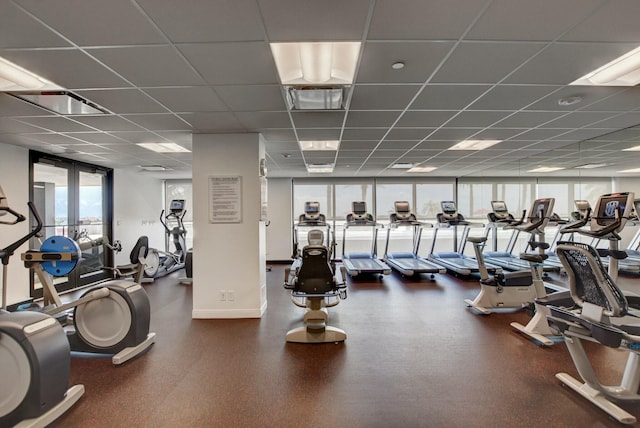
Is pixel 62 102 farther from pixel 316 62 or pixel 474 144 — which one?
pixel 474 144

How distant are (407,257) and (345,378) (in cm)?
585

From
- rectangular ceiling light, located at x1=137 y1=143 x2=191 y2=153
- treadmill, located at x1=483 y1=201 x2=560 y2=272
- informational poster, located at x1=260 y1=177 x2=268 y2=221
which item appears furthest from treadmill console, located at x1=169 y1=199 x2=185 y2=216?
treadmill, located at x1=483 y1=201 x2=560 y2=272

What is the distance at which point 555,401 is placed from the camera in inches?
90.0

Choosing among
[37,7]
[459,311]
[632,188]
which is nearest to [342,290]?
[459,311]

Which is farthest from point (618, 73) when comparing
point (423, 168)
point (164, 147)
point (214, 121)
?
point (164, 147)

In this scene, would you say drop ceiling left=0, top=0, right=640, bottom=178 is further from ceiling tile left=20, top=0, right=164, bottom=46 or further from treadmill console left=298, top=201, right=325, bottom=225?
treadmill console left=298, top=201, right=325, bottom=225

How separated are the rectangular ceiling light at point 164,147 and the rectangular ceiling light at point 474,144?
4.75 meters

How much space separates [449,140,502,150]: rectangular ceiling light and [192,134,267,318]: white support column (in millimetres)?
3440

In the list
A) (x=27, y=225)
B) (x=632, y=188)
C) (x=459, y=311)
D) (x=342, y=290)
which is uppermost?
(x=632, y=188)

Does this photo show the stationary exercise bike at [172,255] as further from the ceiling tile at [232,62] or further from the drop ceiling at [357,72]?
the ceiling tile at [232,62]

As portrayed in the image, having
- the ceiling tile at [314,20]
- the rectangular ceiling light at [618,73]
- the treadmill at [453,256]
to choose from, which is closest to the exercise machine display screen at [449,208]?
the treadmill at [453,256]

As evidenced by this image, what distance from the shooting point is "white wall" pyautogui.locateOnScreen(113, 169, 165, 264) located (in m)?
6.94

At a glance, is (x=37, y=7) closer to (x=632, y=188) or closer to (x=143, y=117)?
(x=143, y=117)

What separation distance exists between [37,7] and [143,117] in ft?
5.95
